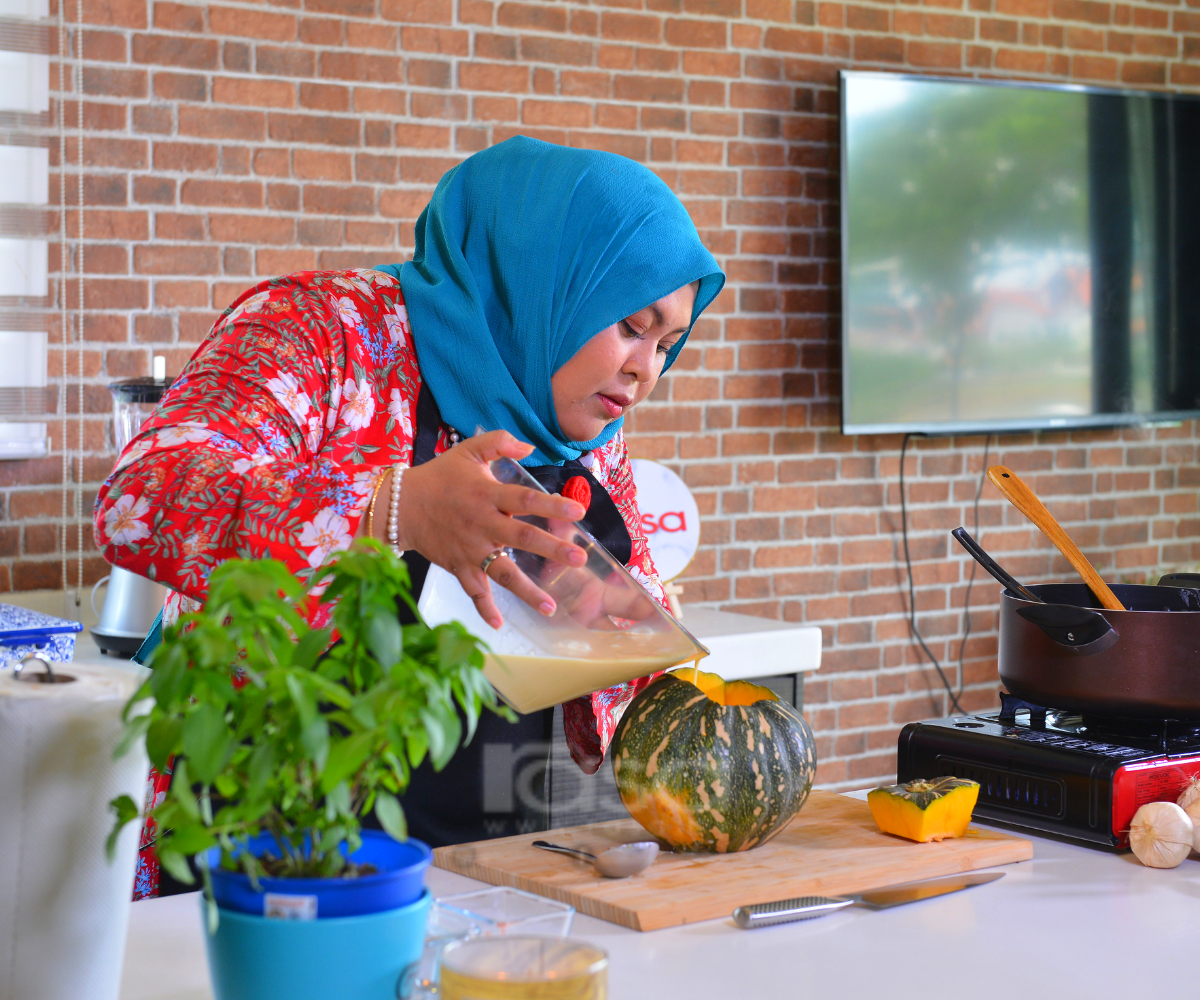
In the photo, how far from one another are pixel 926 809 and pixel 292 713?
75 cm

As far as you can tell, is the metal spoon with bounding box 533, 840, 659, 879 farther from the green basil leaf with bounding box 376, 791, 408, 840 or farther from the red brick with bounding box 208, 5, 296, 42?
the red brick with bounding box 208, 5, 296, 42

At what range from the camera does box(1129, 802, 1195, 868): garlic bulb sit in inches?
46.4

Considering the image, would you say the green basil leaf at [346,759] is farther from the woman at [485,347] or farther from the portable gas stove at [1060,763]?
the portable gas stove at [1060,763]

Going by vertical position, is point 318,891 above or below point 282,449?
below

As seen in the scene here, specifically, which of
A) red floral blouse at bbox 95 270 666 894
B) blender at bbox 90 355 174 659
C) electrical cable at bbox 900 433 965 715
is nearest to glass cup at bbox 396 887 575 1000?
red floral blouse at bbox 95 270 666 894

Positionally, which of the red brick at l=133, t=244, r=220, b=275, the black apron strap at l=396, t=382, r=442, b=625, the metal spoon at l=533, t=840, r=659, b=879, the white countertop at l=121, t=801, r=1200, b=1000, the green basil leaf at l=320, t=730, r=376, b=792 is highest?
the red brick at l=133, t=244, r=220, b=275

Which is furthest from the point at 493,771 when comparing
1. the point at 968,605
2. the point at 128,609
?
the point at 968,605

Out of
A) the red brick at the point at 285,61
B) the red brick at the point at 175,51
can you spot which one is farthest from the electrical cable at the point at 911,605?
the red brick at the point at 175,51

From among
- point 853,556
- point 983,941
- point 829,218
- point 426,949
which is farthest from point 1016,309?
point 426,949

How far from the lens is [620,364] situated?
1.48 meters

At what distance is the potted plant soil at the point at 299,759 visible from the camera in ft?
1.97

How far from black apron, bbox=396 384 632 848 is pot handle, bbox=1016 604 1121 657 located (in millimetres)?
488

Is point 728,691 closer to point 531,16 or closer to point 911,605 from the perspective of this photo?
point 531,16

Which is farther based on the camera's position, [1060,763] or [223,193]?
[223,193]
